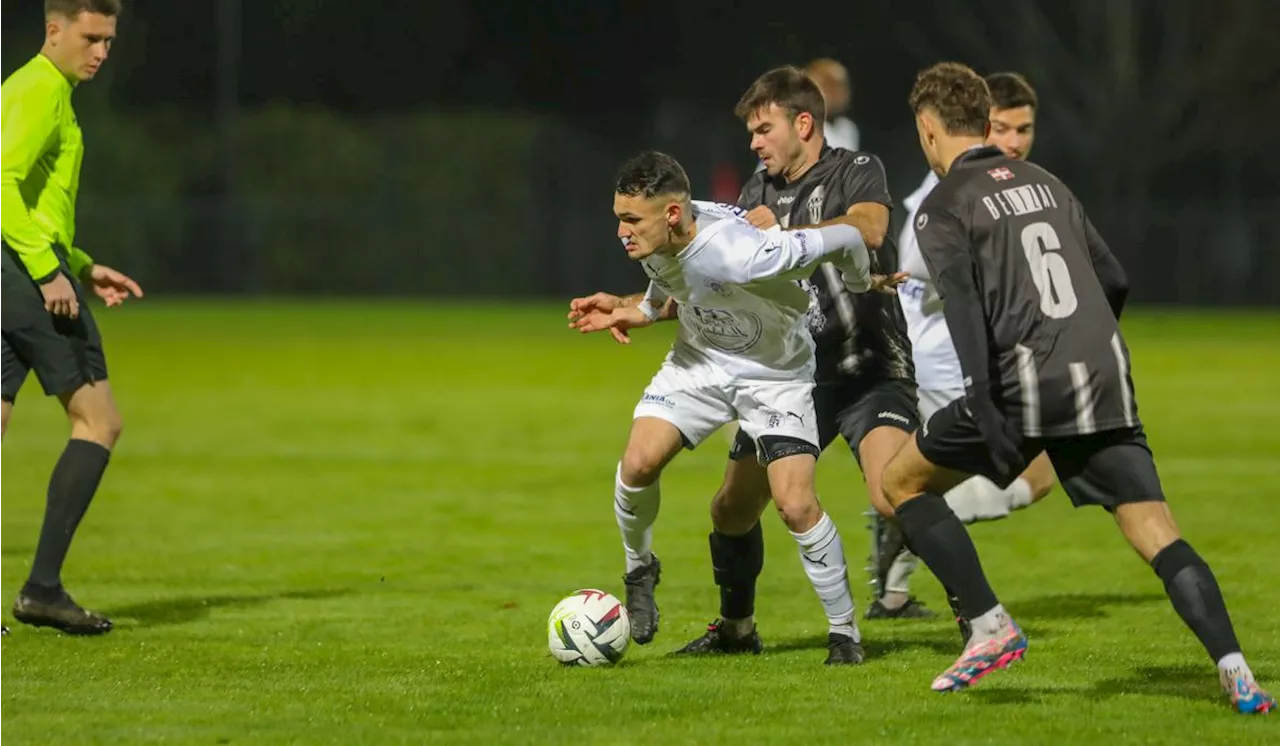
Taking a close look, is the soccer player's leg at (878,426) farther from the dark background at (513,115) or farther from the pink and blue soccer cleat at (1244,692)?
the dark background at (513,115)

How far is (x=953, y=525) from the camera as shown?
616 centimetres

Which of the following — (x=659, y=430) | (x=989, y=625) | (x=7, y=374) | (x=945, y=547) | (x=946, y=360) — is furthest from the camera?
(x=946, y=360)

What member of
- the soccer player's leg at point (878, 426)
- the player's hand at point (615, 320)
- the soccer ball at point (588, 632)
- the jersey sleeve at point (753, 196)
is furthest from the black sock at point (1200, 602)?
the jersey sleeve at point (753, 196)

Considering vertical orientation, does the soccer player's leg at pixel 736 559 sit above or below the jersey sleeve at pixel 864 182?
below

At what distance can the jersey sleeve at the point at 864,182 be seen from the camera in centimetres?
711

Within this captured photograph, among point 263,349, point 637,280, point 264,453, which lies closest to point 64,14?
point 264,453

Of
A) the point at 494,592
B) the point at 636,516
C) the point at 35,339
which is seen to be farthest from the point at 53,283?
the point at 494,592

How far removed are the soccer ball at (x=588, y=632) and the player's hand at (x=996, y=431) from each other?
1571 millimetres

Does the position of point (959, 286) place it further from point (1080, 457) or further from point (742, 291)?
point (742, 291)

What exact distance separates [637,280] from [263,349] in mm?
13807

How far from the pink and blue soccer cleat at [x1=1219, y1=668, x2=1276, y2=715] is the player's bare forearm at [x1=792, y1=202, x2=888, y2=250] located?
1935 mm

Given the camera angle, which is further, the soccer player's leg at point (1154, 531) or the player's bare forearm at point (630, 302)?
the player's bare forearm at point (630, 302)

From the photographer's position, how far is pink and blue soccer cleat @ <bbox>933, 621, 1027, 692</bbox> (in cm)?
591

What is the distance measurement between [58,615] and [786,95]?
3.32 meters
